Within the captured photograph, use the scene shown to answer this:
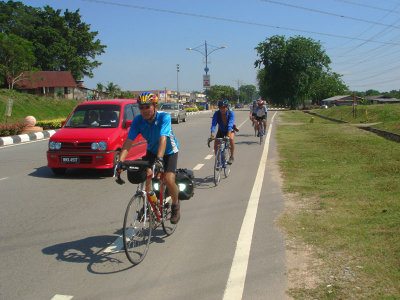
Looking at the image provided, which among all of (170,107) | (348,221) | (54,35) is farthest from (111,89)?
(348,221)

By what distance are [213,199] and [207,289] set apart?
11.5ft

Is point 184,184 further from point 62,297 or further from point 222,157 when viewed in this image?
point 222,157

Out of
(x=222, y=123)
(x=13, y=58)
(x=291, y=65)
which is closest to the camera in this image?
(x=222, y=123)

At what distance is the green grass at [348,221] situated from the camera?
143 inches

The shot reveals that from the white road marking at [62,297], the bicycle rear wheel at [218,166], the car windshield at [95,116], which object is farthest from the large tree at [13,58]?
the white road marking at [62,297]

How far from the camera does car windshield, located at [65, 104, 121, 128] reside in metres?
9.71

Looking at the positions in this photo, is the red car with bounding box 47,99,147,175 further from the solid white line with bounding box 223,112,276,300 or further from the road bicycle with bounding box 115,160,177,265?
the road bicycle with bounding box 115,160,177,265

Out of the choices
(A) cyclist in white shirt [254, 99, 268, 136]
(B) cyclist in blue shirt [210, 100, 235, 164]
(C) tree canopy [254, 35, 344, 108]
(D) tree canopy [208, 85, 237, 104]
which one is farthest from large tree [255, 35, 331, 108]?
(D) tree canopy [208, 85, 237, 104]

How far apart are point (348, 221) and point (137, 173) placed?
297 centimetres

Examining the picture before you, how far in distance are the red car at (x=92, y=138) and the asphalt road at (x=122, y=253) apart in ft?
1.66

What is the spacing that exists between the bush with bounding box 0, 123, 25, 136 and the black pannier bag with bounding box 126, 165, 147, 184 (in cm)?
1660

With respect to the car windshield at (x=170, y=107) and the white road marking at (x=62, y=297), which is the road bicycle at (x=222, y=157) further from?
the car windshield at (x=170, y=107)

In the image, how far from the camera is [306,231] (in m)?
5.19

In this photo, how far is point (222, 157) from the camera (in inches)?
349
